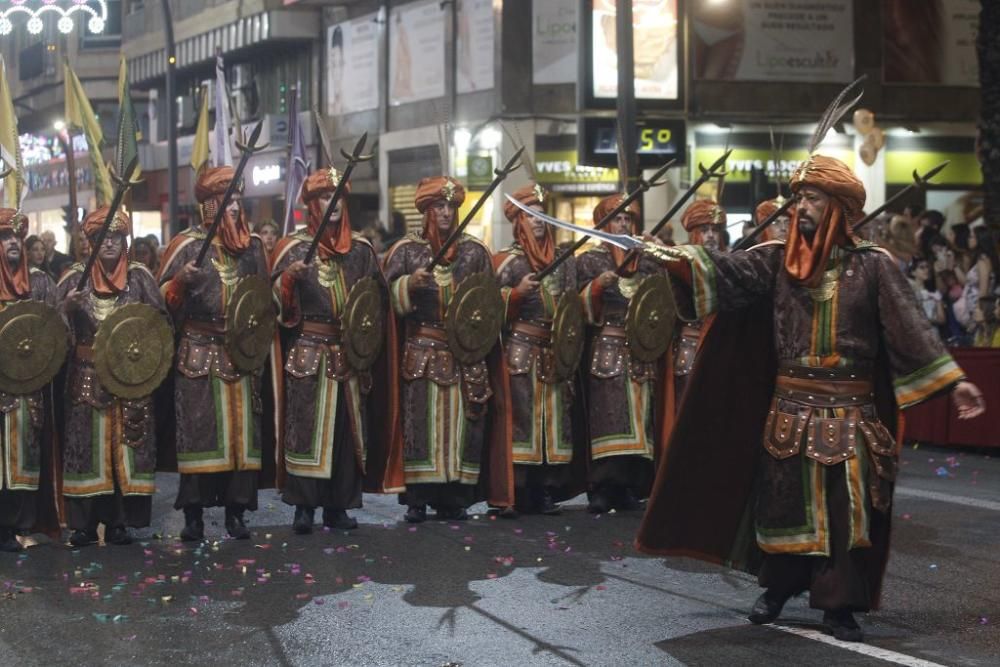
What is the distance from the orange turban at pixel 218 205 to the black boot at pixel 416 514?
1790 mm

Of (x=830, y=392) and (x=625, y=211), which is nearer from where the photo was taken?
(x=830, y=392)

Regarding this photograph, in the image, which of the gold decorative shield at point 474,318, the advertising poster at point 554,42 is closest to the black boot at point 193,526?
the gold decorative shield at point 474,318

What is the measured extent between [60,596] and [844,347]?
3.57 m

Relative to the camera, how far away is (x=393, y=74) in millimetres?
32250

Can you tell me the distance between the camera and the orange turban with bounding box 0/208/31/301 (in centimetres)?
915

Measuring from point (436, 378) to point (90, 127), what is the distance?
8.11ft

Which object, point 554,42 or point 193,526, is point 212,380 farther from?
point 554,42

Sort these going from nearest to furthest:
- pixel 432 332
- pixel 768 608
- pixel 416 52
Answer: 1. pixel 768 608
2. pixel 432 332
3. pixel 416 52

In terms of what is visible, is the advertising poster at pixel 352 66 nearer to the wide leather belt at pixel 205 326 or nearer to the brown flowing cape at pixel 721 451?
the wide leather belt at pixel 205 326

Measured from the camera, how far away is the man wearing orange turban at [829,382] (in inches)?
263

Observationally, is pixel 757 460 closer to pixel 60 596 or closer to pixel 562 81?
pixel 60 596

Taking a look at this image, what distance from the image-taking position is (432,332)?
32.9 ft

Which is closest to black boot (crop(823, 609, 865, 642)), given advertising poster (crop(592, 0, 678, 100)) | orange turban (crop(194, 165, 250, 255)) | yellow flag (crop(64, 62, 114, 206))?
orange turban (crop(194, 165, 250, 255))

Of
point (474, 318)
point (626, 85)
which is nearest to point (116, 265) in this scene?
point (474, 318)
